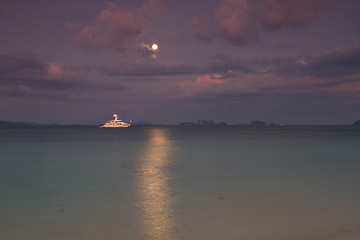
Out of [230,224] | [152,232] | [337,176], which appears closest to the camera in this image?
[152,232]

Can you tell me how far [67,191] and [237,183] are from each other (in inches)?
433

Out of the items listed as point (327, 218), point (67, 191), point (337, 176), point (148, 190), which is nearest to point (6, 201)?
point (67, 191)

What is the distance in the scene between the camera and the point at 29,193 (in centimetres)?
1931

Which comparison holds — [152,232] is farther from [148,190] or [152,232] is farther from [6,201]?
[6,201]

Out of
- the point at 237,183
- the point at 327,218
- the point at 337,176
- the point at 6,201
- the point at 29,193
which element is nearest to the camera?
the point at 327,218

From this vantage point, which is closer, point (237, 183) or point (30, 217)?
point (30, 217)

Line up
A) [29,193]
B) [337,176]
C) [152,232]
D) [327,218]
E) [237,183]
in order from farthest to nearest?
[337,176]
[237,183]
[29,193]
[327,218]
[152,232]

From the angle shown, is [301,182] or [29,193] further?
[301,182]

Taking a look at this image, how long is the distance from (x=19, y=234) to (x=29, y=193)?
832 centimetres

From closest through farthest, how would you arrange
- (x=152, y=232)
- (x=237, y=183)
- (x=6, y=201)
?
(x=152, y=232) < (x=6, y=201) < (x=237, y=183)

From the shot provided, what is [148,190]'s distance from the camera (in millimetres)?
19547

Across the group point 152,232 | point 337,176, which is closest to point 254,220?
point 152,232

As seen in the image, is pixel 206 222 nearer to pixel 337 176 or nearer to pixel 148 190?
pixel 148 190

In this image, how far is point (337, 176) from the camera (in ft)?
83.8
